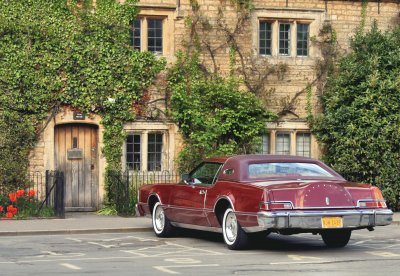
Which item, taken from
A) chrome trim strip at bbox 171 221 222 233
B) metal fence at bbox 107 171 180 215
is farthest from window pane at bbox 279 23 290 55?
chrome trim strip at bbox 171 221 222 233

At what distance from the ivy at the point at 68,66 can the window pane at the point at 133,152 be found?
1.33 ft

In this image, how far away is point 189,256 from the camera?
14.9 metres

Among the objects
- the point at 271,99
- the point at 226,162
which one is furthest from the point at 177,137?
the point at 226,162

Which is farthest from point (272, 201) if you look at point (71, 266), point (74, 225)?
point (74, 225)

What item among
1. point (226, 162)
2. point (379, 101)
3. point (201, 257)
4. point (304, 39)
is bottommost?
point (201, 257)

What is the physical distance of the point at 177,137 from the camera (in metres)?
25.5

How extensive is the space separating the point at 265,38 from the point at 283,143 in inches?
111

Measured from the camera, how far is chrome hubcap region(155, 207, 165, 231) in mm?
18406

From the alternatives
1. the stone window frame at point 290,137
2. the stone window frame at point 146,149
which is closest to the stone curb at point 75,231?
the stone window frame at point 146,149

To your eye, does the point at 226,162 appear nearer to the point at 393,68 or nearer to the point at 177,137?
the point at 177,137

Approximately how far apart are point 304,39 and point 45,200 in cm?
853

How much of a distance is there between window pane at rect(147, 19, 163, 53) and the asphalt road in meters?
Result: 7.68

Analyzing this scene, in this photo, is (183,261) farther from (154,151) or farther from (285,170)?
(154,151)

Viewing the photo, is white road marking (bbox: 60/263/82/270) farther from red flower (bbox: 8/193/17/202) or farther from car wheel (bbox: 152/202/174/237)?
red flower (bbox: 8/193/17/202)
